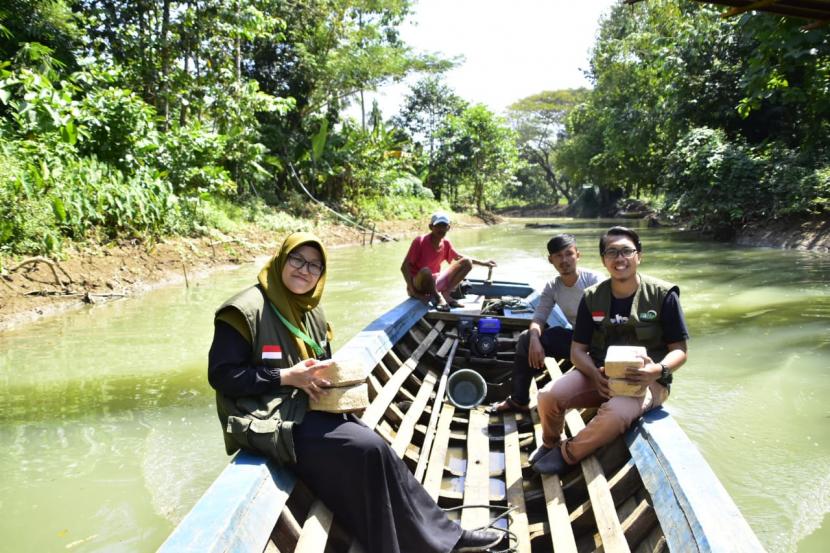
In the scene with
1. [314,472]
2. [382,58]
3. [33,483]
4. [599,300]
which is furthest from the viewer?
[382,58]

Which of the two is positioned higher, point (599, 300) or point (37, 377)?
point (599, 300)

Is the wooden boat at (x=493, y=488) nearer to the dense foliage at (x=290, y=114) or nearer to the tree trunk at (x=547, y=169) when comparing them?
the dense foliage at (x=290, y=114)

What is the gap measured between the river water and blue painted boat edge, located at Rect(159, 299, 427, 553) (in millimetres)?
1393

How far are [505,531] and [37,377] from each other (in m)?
4.91

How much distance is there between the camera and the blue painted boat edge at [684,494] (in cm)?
176

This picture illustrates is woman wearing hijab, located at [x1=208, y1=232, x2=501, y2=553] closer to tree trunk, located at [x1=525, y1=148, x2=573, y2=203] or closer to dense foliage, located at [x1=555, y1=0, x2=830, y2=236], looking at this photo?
dense foliage, located at [x1=555, y1=0, x2=830, y2=236]

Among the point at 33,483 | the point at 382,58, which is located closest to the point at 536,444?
the point at 33,483

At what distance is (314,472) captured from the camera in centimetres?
226

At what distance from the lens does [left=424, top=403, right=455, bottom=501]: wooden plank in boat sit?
2982 millimetres

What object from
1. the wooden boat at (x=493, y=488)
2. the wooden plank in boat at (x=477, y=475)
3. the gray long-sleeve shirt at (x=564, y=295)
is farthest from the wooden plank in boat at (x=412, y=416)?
the gray long-sleeve shirt at (x=564, y=295)

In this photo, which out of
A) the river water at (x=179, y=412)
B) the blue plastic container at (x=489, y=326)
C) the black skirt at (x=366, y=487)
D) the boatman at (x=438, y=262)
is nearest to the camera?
the black skirt at (x=366, y=487)

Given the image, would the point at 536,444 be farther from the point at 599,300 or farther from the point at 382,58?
the point at 382,58

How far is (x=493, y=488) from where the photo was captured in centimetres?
315

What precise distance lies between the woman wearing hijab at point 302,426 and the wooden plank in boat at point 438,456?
0.43 m
